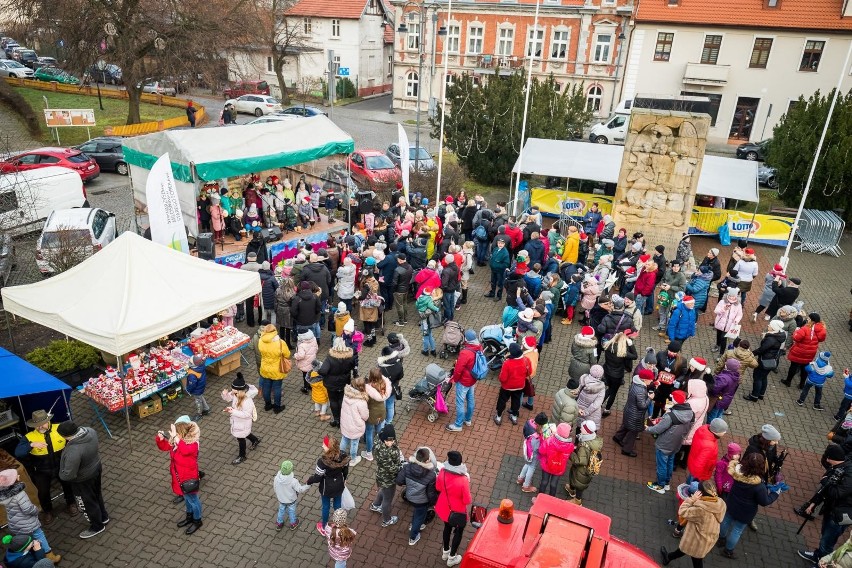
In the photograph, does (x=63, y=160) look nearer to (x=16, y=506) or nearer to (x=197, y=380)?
(x=197, y=380)

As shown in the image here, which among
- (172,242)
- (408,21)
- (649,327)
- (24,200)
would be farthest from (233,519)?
(408,21)

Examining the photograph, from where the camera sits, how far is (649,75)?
34188 millimetres

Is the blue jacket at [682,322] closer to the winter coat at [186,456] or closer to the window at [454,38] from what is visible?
the winter coat at [186,456]

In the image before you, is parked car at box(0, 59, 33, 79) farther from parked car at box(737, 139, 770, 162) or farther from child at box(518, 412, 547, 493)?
child at box(518, 412, 547, 493)

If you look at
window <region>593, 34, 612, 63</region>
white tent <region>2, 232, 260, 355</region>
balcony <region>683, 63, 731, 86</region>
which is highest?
window <region>593, 34, 612, 63</region>

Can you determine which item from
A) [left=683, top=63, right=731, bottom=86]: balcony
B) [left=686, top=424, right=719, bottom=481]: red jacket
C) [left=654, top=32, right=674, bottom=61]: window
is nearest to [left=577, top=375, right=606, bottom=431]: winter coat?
[left=686, top=424, right=719, bottom=481]: red jacket

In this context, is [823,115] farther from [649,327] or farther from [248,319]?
[248,319]

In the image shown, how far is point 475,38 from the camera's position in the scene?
38.7m

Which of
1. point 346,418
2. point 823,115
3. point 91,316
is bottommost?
point 346,418

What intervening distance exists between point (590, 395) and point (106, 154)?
71.7ft

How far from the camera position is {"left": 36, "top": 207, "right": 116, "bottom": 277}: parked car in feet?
41.4

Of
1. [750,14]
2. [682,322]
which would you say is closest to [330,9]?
[750,14]

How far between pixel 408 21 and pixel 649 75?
53.9 feet

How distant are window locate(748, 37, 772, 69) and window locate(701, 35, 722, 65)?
1.76m
